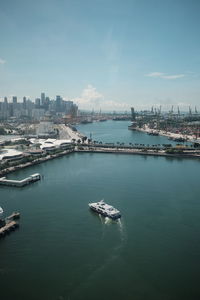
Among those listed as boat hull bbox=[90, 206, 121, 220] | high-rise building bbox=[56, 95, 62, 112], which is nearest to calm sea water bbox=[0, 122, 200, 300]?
boat hull bbox=[90, 206, 121, 220]

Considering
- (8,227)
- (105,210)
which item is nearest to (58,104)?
(105,210)

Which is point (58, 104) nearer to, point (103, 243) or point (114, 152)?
point (114, 152)

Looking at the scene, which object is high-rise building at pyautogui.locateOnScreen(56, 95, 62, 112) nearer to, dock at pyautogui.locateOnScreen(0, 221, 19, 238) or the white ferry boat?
the white ferry boat

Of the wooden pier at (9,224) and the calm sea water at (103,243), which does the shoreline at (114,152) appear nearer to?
the calm sea water at (103,243)

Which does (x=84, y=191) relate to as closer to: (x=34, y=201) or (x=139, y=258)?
(x=34, y=201)

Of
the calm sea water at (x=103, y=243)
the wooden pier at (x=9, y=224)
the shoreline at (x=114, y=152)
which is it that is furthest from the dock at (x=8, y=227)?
the shoreline at (x=114, y=152)
